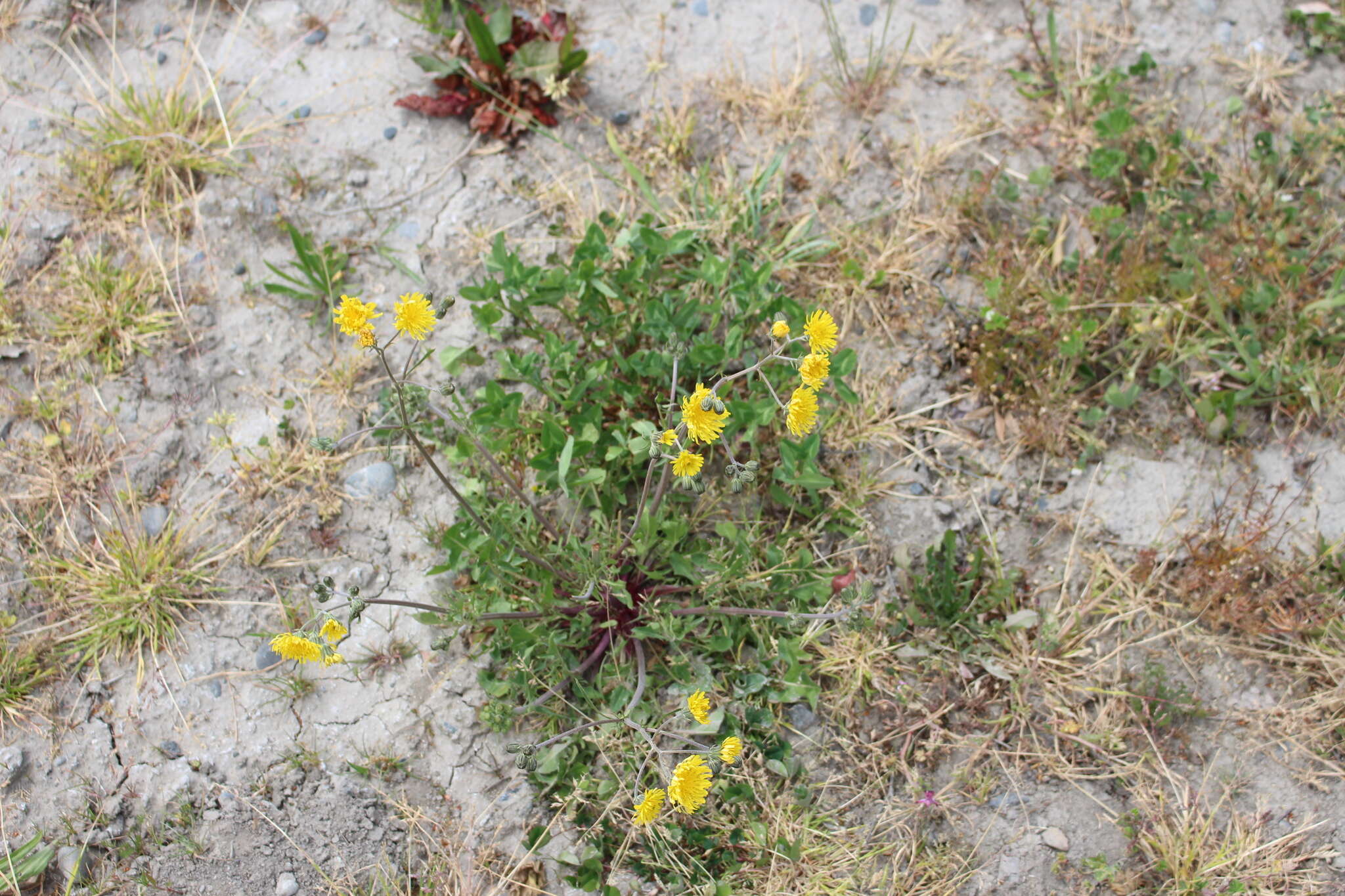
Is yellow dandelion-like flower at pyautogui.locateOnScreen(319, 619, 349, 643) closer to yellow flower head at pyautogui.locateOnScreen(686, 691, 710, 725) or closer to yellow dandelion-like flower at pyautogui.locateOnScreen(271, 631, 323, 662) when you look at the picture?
yellow dandelion-like flower at pyautogui.locateOnScreen(271, 631, 323, 662)

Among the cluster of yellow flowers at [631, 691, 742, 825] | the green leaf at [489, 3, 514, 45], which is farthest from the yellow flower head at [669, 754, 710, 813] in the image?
the green leaf at [489, 3, 514, 45]

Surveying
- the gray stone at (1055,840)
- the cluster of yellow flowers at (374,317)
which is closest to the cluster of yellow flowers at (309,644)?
the cluster of yellow flowers at (374,317)

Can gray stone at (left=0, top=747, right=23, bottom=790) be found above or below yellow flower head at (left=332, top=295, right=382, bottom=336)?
below

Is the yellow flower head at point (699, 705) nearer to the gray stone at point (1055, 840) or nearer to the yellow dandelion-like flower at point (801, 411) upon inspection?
the yellow dandelion-like flower at point (801, 411)

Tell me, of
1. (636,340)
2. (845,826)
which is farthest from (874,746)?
(636,340)

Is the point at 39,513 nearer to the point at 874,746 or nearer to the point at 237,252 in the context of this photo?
the point at 237,252

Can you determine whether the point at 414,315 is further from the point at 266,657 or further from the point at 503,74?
the point at 503,74
